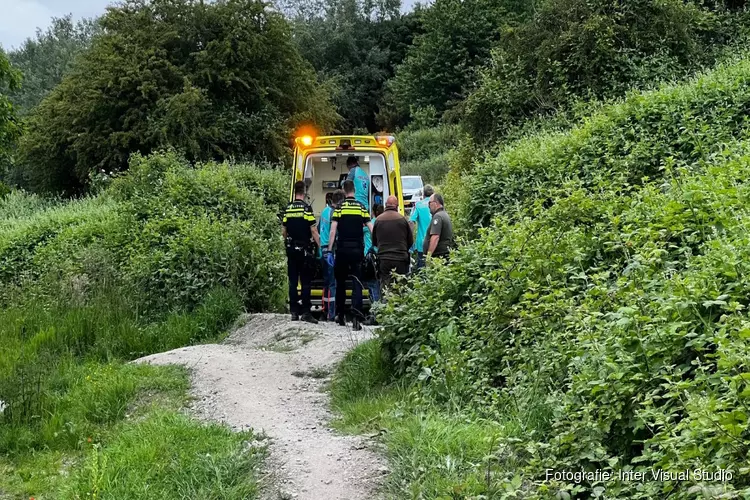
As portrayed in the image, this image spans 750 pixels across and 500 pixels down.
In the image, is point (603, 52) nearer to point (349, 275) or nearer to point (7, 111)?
point (349, 275)

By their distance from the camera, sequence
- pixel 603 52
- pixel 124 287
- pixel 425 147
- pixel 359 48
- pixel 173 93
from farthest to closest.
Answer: pixel 359 48 → pixel 425 147 → pixel 173 93 → pixel 603 52 → pixel 124 287

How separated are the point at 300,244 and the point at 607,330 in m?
6.05

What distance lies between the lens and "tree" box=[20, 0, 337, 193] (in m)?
25.3

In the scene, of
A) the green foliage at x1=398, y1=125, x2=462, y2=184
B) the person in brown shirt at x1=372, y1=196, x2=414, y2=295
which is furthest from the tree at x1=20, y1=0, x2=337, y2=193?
the person in brown shirt at x1=372, y1=196, x2=414, y2=295

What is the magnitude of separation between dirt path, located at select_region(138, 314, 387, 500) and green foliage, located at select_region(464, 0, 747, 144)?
8.33 metres

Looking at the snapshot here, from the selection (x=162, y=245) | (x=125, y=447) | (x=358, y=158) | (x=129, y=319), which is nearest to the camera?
(x=125, y=447)

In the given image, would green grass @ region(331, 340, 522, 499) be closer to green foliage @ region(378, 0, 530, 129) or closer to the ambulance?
the ambulance

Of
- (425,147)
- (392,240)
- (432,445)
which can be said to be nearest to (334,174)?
(392,240)

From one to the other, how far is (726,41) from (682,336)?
47.3 ft

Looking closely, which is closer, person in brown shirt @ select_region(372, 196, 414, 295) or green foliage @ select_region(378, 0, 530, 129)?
person in brown shirt @ select_region(372, 196, 414, 295)

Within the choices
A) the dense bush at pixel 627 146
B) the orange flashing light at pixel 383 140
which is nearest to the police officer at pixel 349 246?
the orange flashing light at pixel 383 140

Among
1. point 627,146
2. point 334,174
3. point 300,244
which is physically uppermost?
point 627,146

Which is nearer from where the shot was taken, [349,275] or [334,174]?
[349,275]

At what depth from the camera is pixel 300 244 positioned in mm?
9695
